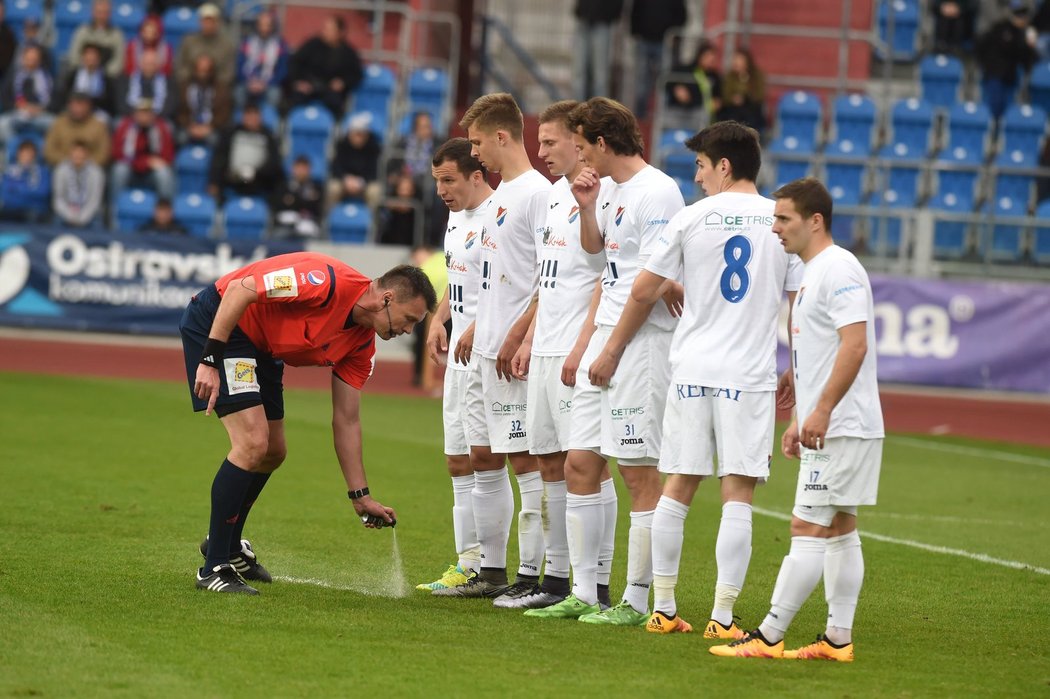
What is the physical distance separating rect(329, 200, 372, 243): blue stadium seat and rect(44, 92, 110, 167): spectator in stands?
3.67 meters

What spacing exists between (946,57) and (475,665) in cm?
2086

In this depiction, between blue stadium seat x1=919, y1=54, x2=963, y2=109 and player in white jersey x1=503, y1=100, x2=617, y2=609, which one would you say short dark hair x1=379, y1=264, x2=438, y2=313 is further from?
blue stadium seat x1=919, y1=54, x2=963, y2=109

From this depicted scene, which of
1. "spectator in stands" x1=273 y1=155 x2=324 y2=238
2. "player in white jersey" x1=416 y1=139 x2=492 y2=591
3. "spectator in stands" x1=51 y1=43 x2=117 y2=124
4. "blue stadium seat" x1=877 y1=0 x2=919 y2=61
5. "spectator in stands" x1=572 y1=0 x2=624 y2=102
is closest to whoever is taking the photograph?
"player in white jersey" x1=416 y1=139 x2=492 y2=591

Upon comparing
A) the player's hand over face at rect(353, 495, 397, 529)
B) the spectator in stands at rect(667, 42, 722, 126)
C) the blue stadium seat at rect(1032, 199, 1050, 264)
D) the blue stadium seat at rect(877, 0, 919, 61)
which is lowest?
the player's hand over face at rect(353, 495, 397, 529)

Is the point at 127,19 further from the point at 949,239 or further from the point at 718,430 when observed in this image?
the point at 718,430

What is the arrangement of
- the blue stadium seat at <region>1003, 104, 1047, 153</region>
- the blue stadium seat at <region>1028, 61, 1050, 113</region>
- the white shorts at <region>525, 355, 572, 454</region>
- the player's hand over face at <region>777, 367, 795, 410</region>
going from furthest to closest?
1. the blue stadium seat at <region>1028, 61, 1050, 113</region>
2. the blue stadium seat at <region>1003, 104, 1047, 153</region>
3. the white shorts at <region>525, 355, 572, 454</region>
4. the player's hand over face at <region>777, 367, 795, 410</region>

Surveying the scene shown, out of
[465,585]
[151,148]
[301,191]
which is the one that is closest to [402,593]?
[465,585]

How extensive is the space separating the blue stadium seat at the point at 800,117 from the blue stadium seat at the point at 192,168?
29.6 feet

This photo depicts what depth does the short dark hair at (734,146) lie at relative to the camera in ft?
21.8

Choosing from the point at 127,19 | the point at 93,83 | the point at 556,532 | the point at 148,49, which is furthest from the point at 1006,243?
the point at 556,532

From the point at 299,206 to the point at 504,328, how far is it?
47.9 feet

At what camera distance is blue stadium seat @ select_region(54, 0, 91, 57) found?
2491cm

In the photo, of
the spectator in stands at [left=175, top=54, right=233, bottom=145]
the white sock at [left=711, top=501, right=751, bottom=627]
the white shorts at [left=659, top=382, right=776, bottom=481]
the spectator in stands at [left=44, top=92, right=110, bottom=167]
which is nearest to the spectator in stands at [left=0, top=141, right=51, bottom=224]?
the spectator in stands at [left=44, top=92, right=110, bottom=167]

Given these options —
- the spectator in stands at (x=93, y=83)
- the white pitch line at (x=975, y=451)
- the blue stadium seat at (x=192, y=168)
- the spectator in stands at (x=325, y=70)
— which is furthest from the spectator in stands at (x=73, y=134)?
the white pitch line at (x=975, y=451)
